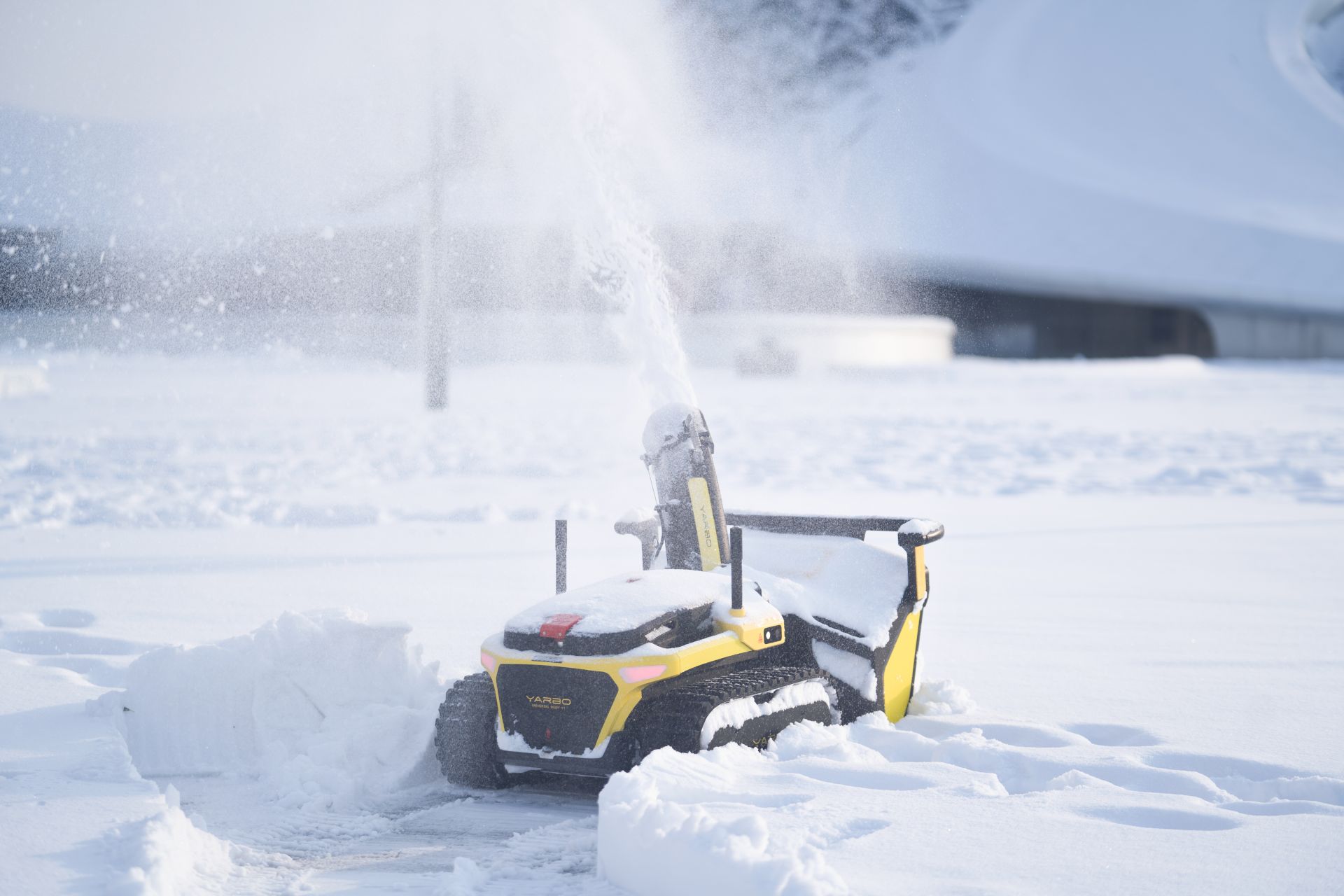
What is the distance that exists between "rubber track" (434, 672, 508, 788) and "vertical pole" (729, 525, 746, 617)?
25.5 inches

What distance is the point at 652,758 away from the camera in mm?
2957

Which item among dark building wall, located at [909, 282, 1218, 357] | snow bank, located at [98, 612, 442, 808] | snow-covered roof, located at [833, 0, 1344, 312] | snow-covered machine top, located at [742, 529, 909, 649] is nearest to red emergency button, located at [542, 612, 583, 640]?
snow bank, located at [98, 612, 442, 808]

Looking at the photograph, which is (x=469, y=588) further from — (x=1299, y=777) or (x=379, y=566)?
(x=1299, y=777)

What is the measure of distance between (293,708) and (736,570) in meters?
1.29

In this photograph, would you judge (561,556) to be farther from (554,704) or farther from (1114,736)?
(1114,736)

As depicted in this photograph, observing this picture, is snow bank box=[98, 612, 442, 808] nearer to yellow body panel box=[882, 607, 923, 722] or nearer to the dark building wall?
yellow body panel box=[882, 607, 923, 722]

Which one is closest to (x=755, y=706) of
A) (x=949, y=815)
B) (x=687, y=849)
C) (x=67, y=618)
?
(x=949, y=815)

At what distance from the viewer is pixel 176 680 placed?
12.1ft

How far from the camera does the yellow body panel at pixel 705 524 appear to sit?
12.9ft

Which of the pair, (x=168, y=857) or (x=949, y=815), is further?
(x=949, y=815)

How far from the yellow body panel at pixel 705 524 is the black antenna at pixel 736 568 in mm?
439

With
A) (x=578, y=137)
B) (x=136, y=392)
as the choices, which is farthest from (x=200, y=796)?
(x=136, y=392)

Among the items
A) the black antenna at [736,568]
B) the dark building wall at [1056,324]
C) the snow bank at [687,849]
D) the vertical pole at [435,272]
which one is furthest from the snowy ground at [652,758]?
the dark building wall at [1056,324]

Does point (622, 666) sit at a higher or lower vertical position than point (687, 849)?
higher
